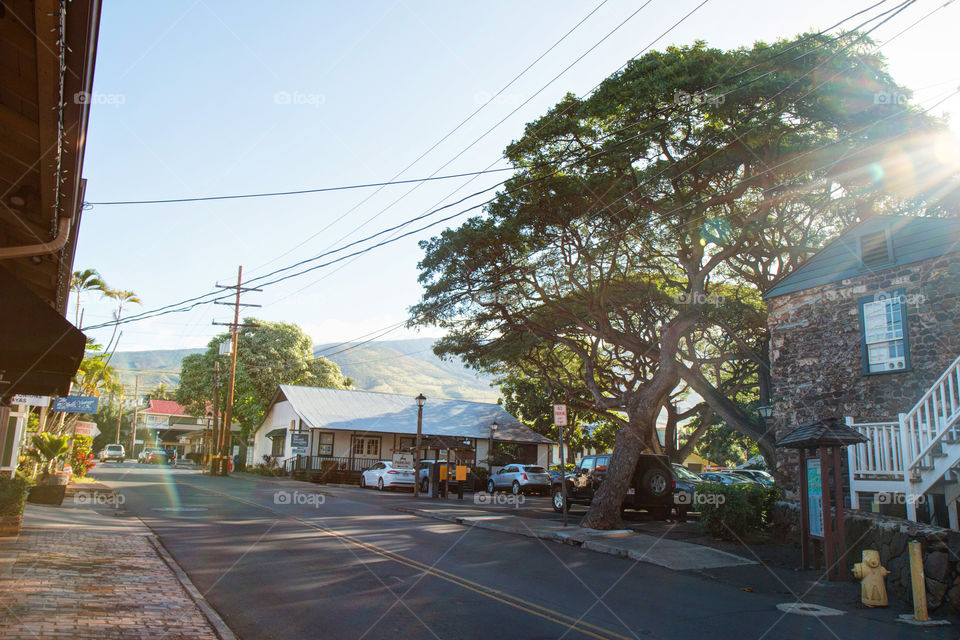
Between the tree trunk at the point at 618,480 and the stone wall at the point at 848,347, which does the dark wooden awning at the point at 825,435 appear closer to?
the stone wall at the point at 848,347

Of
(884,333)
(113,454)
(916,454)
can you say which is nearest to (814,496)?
(916,454)

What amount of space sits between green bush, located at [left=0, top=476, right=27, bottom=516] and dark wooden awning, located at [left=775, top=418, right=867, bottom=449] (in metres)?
13.9

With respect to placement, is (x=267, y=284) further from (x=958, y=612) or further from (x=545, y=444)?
(x=545, y=444)

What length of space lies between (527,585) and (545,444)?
1473 inches

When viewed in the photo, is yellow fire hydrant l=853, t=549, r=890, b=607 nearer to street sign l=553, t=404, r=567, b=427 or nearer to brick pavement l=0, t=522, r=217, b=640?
brick pavement l=0, t=522, r=217, b=640

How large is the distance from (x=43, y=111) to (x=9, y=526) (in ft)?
29.4

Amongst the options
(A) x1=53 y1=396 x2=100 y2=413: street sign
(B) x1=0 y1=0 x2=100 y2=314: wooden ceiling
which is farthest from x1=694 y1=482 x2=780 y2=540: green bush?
(A) x1=53 y1=396 x2=100 y2=413: street sign

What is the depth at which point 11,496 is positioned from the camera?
1190 centimetres

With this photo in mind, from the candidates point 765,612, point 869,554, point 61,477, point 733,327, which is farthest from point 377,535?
point 733,327

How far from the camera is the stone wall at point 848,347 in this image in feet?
45.9

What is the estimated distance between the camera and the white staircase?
11.5m

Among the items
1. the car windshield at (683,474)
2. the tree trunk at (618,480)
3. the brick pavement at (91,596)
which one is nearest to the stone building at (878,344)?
the tree trunk at (618,480)

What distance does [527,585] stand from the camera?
953 centimetres

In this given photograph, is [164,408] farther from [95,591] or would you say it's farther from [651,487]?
[95,591]
